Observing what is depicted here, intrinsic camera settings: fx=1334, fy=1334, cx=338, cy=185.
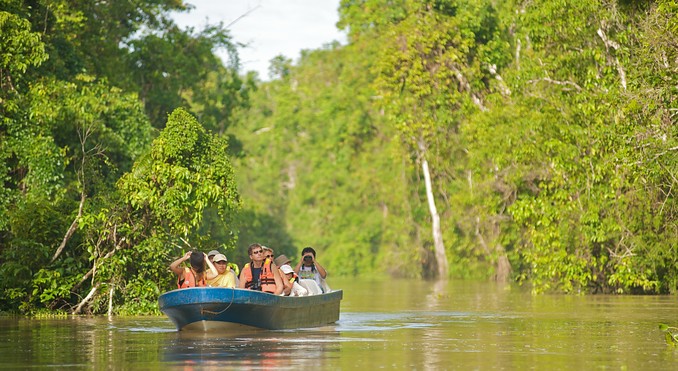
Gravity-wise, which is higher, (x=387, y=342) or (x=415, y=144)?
(x=415, y=144)

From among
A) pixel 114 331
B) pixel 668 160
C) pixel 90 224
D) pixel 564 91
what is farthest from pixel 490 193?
pixel 114 331

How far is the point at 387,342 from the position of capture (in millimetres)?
19781

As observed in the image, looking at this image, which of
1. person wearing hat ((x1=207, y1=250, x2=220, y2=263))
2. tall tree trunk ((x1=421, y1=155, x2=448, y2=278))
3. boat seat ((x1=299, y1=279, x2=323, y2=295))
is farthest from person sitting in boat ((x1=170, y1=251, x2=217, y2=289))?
tall tree trunk ((x1=421, y1=155, x2=448, y2=278))

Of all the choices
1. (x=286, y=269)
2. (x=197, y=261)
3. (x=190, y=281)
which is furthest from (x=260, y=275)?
(x=197, y=261)

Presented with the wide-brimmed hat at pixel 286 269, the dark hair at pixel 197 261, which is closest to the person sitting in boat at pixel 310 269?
the wide-brimmed hat at pixel 286 269

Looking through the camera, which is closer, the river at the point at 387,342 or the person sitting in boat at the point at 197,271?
the river at the point at 387,342

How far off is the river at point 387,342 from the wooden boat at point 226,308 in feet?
0.93

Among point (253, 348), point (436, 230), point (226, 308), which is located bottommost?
point (253, 348)

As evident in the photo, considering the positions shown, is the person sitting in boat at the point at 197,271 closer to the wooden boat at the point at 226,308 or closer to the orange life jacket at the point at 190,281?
the orange life jacket at the point at 190,281

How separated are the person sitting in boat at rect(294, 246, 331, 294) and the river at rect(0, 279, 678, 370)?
3.13 ft

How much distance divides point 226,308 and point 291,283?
95.1 inches

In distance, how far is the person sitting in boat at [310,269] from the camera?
25.8m

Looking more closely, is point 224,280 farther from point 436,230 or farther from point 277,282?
point 436,230

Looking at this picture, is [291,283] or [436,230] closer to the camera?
[291,283]
